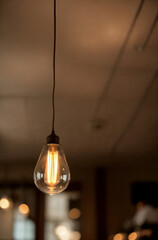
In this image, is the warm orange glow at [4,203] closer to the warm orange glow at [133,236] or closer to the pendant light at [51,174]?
the warm orange glow at [133,236]

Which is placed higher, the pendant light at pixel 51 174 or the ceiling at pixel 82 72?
the ceiling at pixel 82 72

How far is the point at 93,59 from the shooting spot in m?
3.85

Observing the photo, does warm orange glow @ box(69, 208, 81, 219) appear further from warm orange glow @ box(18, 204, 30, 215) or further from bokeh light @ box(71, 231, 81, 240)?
warm orange glow @ box(18, 204, 30, 215)

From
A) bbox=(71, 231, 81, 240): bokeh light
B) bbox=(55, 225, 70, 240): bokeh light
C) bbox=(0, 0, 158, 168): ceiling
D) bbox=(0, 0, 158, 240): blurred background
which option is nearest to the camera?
bbox=(0, 0, 158, 168): ceiling

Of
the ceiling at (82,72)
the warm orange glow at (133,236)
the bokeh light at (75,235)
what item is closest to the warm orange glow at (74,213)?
the bokeh light at (75,235)

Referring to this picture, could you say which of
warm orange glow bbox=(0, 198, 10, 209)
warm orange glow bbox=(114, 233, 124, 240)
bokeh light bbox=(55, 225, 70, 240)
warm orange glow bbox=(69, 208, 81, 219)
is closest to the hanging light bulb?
warm orange glow bbox=(0, 198, 10, 209)

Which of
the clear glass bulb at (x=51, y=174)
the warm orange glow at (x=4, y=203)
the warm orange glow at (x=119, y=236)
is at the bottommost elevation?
the clear glass bulb at (x=51, y=174)

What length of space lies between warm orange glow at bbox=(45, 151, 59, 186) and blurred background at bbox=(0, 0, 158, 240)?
1439 mm

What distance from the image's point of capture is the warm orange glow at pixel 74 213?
27.0 feet

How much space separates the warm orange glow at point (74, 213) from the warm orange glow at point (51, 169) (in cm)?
622

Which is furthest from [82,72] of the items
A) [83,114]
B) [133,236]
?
[133,236]

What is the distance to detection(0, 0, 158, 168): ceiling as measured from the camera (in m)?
3.17

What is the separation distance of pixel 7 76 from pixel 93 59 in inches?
41.8

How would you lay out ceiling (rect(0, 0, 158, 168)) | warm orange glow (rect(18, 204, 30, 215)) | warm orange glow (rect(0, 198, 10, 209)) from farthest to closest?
warm orange glow (rect(18, 204, 30, 215))
warm orange glow (rect(0, 198, 10, 209))
ceiling (rect(0, 0, 158, 168))
